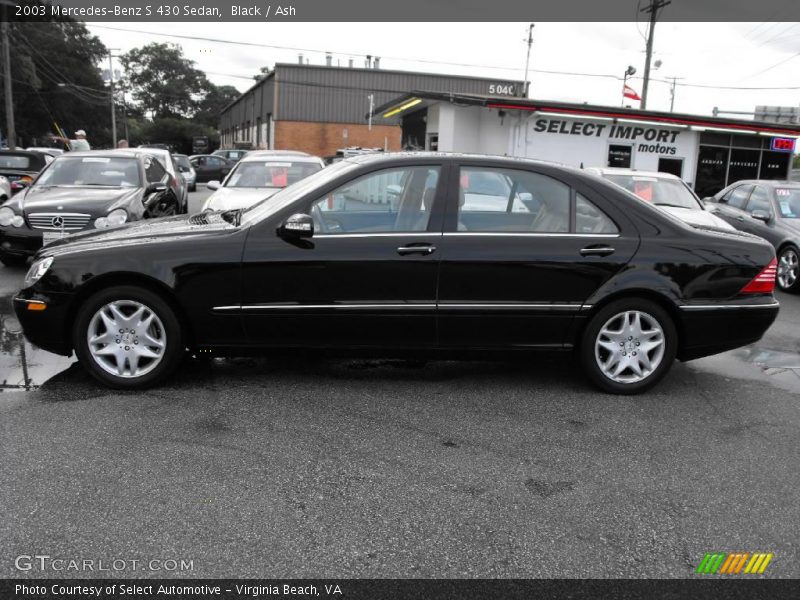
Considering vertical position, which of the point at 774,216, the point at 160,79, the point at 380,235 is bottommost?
the point at 380,235

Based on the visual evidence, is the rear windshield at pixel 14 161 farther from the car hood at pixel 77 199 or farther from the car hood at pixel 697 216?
the car hood at pixel 697 216

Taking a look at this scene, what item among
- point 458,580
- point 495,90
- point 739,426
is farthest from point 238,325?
point 495,90

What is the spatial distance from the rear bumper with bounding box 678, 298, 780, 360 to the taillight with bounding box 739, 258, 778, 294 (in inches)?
3.2

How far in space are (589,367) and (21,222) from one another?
23.2 ft

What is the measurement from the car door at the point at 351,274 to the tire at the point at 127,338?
20.8 inches

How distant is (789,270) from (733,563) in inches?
311

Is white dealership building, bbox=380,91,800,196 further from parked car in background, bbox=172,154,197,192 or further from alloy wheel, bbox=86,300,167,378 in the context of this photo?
alloy wheel, bbox=86,300,167,378

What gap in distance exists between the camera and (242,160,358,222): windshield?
4.75 metres

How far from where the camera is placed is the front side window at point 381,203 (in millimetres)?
4695

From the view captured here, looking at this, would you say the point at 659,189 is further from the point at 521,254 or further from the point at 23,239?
the point at 23,239

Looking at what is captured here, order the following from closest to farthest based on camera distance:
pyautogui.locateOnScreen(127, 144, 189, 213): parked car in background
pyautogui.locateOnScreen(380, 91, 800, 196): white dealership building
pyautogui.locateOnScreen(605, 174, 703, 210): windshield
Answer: pyautogui.locateOnScreen(605, 174, 703, 210): windshield → pyautogui.locateOnScreen(127, 144, 189, 213): parked car in background → pyautogui.locateOnScreen(380, 91, 800, 196): white dealership building

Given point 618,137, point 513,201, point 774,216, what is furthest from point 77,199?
point 618,137

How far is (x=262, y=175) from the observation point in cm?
1112

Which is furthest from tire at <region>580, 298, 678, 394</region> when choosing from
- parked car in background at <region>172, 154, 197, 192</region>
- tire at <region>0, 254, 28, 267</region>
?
parked car in background at <region>172, 154, 197, 192</region>
